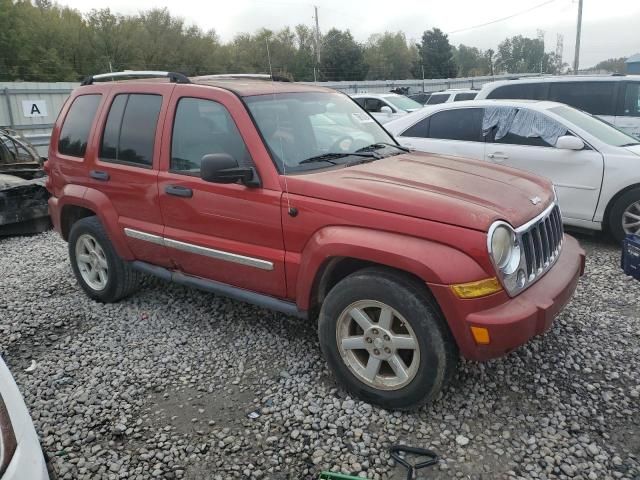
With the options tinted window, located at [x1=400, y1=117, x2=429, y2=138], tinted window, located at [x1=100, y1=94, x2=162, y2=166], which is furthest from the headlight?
tinted window, located at [x1=400, y1=117, x2=429, y2=138]

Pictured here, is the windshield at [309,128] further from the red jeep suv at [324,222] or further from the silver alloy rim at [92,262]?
the silver alloy rim at [92,262]

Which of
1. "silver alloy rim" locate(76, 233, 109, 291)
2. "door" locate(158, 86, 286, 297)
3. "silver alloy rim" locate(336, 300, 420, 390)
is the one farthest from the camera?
"silver alloy rim" locate(76, 233, 109, 291)

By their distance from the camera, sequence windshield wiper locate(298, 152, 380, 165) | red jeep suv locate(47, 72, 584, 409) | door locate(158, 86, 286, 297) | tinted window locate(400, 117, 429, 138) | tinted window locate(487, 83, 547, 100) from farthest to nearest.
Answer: tinted window locate(487, 83, 547, 100) < tinted window locate(400, 117, 429, 138) < windshield wiper locate(298, 152, 380, 165) < door locate(158, 86, 286, 297) < red jeep suv locate(47, 72, 584, 409)

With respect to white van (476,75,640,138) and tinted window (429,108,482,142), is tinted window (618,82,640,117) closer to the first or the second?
white van (476,75,640,138)

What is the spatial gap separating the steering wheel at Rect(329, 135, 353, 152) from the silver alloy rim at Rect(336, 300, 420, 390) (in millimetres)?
1267

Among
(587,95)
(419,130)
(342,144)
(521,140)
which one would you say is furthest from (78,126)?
(587,95)

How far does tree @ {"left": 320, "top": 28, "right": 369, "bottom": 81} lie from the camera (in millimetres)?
41022

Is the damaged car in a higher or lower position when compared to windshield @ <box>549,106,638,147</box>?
lower

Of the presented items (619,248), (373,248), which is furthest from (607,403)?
(619,248)

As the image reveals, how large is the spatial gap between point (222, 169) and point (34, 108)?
16143 millimetres

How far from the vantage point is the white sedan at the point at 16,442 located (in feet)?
5.74

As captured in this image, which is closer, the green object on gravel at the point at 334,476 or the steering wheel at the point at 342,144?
the green object on gravel at the point at 334,476

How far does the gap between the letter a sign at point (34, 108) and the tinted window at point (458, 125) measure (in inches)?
564

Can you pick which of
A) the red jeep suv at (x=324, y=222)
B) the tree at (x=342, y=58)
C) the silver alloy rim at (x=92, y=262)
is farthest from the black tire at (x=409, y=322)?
the tree at (x=342, y=58)
